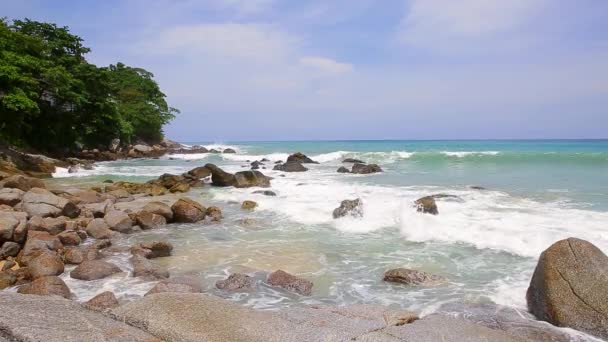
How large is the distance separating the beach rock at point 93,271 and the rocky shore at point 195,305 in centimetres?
2

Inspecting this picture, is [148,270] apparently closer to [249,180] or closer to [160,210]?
[160,210]

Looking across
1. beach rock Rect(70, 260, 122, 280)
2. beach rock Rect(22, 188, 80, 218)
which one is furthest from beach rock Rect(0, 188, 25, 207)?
beach rock Rect(70, 260, 122, 280)

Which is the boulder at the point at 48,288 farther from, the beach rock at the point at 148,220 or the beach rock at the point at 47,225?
the beach rock at the point at 148,220

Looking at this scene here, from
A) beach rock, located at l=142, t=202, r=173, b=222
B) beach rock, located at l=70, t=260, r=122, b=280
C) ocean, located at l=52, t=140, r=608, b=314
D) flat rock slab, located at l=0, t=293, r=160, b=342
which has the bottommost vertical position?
ocean, located at l=52, t=140, r=608, b=314

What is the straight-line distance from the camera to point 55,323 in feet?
10.2

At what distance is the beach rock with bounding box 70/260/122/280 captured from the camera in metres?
6.83

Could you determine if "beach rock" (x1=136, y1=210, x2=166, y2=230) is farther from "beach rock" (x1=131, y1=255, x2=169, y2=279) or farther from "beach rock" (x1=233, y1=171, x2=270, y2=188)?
"beach rock" (x1=233, y1=171, x2=270, y2=188)

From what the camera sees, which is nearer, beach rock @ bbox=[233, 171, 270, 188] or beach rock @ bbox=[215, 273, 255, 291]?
beach rock @ bbox=[215, 273, 255, 291]

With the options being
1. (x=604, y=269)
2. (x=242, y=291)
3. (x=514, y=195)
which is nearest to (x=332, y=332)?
(x=242, y=291)

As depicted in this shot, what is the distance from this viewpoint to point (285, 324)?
3.71 m

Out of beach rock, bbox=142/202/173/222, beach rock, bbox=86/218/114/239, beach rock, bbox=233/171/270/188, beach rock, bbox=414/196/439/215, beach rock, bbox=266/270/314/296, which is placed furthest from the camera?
beach rock, bbox=233/171/270/188

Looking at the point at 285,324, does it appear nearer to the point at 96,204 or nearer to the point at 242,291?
the point at 242,291

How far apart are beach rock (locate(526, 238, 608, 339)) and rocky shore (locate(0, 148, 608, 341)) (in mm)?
11

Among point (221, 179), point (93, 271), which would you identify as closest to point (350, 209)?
point (93, 271)
